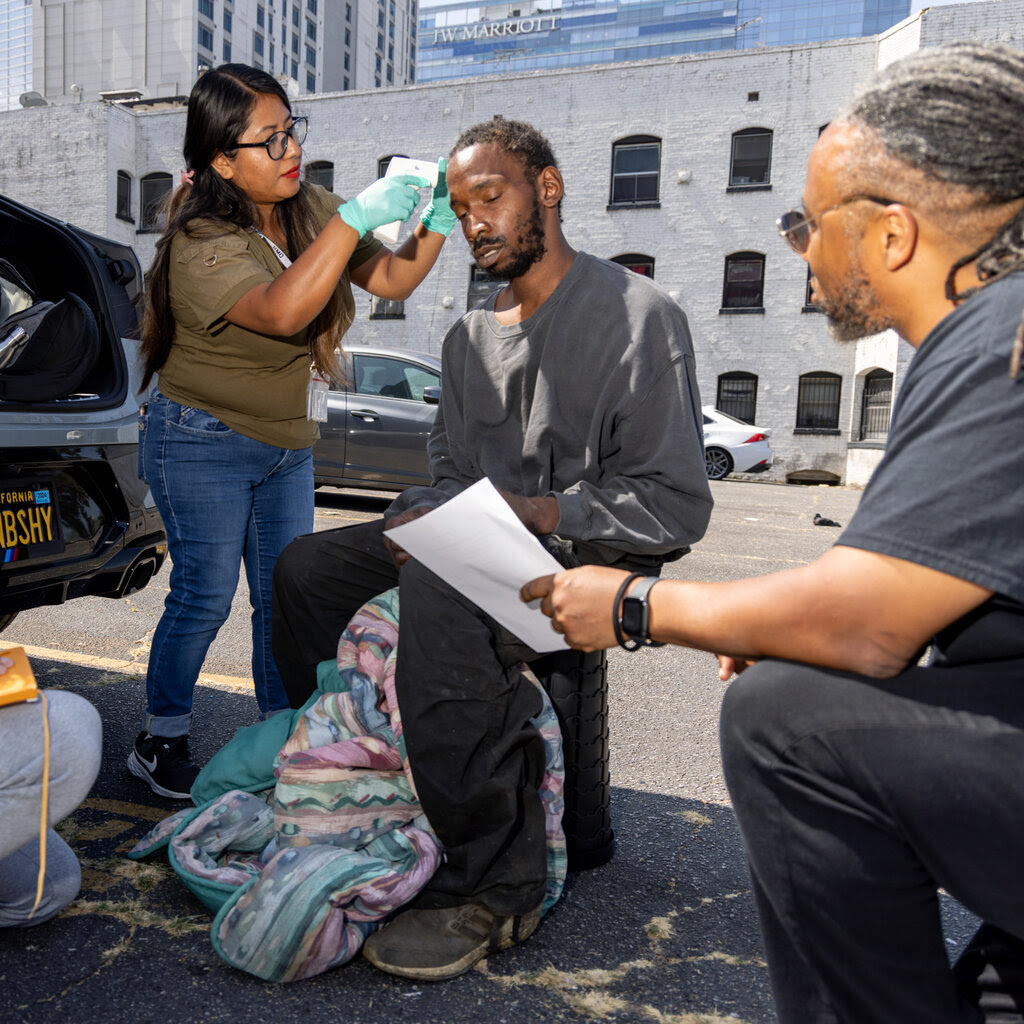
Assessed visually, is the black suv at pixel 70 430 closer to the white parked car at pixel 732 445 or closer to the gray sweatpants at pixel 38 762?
the gray sweatpants at pixel 38 762

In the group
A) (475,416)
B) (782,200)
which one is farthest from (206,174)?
(782,200)

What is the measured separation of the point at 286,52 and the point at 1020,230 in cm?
7315

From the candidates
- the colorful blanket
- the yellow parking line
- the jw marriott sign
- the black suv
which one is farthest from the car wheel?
the jw marriott sign

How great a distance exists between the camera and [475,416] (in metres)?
2.73

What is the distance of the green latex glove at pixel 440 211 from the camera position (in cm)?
291

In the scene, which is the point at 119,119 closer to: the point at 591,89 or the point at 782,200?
the point at 591,89

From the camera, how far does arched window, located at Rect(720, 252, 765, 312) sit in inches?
899

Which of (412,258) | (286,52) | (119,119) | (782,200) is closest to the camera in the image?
(412,258)

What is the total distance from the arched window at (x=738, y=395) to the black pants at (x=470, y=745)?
71.8 feet

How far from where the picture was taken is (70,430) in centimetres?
305

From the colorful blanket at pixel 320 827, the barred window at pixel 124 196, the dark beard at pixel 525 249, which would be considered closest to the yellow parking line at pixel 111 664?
the colorful blanket at pixel 320 827

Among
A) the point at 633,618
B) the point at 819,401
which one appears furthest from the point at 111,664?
the point at 819,401

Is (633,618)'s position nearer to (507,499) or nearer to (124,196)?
(507,499)

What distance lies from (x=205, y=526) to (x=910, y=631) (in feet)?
7.07
